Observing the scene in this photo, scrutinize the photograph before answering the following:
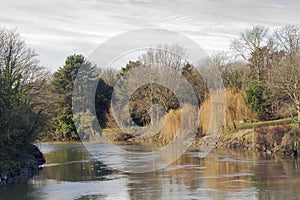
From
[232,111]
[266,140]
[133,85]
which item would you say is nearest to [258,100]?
[232,111]

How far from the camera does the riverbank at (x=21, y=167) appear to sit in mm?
22555

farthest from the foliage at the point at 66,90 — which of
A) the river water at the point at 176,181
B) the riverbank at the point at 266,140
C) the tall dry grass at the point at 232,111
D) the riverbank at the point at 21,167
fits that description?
the river water at the point at 176,181

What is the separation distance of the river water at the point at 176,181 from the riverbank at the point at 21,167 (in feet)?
1.91

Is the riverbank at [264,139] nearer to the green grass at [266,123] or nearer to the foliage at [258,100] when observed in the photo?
the green grass at [266,123]

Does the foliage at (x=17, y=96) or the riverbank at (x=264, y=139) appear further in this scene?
the riverbank at (x=264, y=139)

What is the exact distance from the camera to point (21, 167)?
25.3 meters

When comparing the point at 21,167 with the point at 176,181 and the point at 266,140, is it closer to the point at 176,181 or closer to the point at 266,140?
the point at 176,181

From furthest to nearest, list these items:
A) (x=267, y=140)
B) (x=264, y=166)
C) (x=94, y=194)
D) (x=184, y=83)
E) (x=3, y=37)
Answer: (x=184, y=83) < (x=267, y=140) < (x=3, y=37) < (x=264, y=166) < (x=94, y=194)

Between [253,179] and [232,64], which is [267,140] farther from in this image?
[232,64]

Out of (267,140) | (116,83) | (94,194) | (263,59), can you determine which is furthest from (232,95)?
(94,194)

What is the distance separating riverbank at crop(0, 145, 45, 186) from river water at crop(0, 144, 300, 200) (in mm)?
581

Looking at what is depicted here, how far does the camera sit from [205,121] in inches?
1636

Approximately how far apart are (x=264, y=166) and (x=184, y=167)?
4.28 metres

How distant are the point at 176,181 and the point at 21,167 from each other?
8.53m
